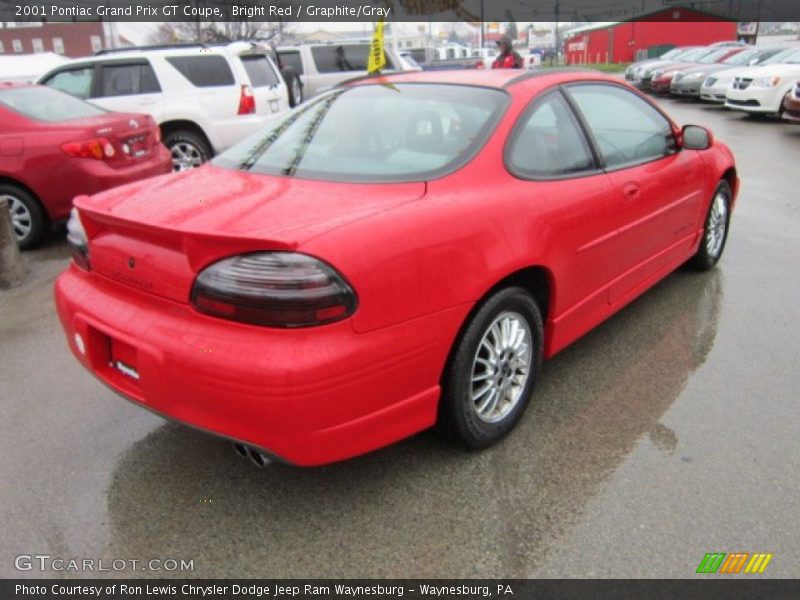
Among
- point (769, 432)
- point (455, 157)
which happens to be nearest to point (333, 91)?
point (455, 157)

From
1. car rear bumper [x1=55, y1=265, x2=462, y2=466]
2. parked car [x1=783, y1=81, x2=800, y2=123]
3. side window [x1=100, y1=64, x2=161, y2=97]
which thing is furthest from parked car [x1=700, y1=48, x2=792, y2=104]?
car rear bumper [x1=55, y1=265, x2=462, y2=466]

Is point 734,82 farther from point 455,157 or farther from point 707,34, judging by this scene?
point 707,34

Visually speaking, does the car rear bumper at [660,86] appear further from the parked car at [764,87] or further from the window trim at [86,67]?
the window trim at [86,67]

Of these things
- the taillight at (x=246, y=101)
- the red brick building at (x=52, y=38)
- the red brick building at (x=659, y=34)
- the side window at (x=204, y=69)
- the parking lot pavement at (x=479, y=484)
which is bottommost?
the parking lot pavement at (x=479, y=484)

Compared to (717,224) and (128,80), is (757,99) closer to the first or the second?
(717,224)

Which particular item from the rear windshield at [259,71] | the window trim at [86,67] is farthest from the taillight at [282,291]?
the rear windshield at [259,71]

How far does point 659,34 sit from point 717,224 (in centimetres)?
5114

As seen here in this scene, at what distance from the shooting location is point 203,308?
2.23 metres

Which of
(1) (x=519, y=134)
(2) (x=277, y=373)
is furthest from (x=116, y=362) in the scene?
(1) (x=519, y=134)

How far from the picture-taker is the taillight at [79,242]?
9.05 ft

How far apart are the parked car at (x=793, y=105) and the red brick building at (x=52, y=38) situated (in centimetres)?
6370

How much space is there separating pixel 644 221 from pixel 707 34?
51.9 meters

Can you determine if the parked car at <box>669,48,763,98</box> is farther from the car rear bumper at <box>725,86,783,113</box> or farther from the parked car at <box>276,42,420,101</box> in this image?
the parked car at <box>276,42,420,101</box>

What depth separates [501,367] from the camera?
2.86 m
